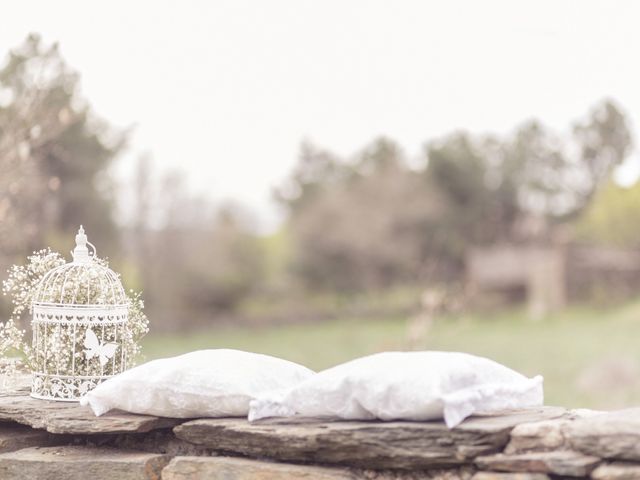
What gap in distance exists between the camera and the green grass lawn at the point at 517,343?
47.4ft

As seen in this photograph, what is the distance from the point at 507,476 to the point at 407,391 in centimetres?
33

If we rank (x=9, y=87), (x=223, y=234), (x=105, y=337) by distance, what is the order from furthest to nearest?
1. (x=223, y=234)
2. (x=9, y=87)
3. (x=105, y=337)

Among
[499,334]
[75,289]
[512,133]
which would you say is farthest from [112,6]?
[512,133]

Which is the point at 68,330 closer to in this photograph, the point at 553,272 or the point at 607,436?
the point at 607,436

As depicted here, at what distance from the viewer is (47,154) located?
9.62m

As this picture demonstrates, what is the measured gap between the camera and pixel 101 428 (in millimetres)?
2779

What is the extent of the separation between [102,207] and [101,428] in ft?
64.3

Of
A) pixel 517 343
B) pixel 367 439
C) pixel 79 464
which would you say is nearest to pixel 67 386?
pixel 79 464

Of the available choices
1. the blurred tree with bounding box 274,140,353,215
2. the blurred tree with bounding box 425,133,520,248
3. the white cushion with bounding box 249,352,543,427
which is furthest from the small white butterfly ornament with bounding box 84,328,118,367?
the blurred tree with bounding box 274,140,353,215

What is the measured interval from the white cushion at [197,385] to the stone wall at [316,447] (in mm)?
46

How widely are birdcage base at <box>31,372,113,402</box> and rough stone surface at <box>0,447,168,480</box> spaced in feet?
0.87

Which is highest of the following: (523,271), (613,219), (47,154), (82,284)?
(613,219)

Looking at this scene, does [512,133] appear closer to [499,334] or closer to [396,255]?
[396,255]

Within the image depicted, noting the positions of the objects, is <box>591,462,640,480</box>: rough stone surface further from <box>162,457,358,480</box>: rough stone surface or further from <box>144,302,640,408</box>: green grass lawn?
<box>144,302,640,408</box>: green grass lawn
